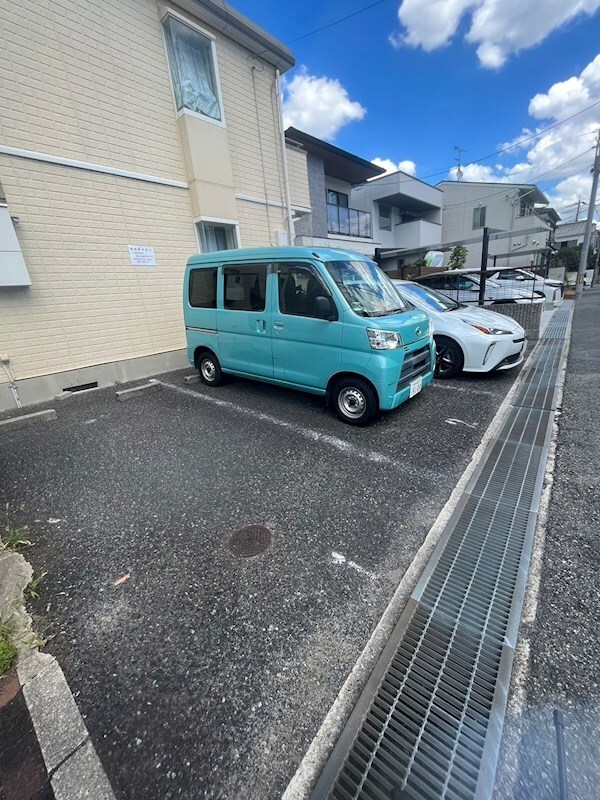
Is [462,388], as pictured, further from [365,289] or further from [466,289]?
[466,289]

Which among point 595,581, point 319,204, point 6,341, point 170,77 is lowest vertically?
point 595,581

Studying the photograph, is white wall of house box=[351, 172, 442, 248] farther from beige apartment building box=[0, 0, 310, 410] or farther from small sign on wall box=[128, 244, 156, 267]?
small sign on wall box=[128, 244, 156, 267]

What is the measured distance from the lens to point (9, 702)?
4.96 ft

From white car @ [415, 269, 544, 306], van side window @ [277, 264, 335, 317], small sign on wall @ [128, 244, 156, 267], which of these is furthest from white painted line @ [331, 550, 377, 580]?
white car @ [415, 269, 544, 306]

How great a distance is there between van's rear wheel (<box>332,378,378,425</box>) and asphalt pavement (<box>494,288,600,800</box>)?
180 cm

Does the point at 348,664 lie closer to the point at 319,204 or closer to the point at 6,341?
the point at 6,341

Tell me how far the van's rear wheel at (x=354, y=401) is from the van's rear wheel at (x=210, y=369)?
234 cm

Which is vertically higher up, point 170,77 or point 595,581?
point 170,77

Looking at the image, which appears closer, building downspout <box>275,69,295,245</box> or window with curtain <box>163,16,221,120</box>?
window with curtain <box>163,16,221,120</box>

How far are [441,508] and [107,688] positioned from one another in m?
2.33

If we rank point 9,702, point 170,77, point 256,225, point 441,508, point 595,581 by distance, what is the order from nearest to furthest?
point 9,702 → point 595,581 → point 441,508 → point 170,77 → point 256,225

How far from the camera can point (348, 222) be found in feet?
51.0

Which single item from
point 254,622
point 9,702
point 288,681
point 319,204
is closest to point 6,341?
point 9,702

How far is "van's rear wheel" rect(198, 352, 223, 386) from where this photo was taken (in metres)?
5.64
